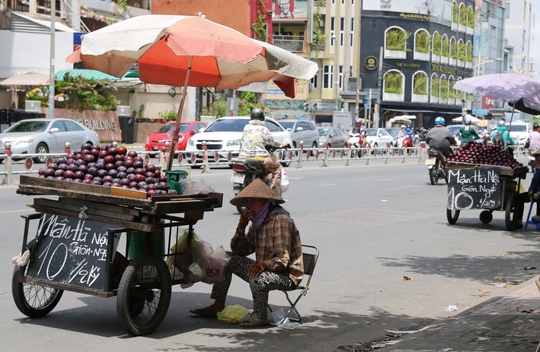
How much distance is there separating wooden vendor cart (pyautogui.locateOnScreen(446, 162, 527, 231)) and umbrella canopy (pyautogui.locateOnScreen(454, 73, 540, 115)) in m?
1.20

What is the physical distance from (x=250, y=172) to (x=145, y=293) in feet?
20.2

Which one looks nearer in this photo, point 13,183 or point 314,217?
point 314,217

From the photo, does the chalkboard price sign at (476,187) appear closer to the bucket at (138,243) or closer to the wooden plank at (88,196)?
the bucket at (138,243)

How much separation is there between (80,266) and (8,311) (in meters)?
1.11

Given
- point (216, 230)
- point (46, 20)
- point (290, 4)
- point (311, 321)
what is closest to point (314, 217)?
point (216, 230)

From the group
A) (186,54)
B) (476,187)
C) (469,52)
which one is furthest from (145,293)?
(469,52)

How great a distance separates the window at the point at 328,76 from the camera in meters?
72.9

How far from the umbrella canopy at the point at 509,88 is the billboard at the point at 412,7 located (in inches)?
2544

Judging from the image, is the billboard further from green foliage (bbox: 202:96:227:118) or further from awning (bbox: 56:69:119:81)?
awning (bbox: 56:69:119:81)

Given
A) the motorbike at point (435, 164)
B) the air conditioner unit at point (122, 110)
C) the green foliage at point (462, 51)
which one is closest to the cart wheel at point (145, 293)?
the motorbike at point (435, 164)

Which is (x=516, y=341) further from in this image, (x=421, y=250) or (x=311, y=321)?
(x=421, y=250)

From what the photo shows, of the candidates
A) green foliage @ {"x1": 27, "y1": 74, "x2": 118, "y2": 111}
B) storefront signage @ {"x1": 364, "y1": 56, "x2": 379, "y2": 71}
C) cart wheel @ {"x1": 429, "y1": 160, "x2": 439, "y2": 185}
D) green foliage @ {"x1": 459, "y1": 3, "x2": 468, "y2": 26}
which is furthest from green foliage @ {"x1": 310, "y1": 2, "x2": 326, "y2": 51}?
cart wheel @ {"x1": 429, "y1": 160, "x2": 439, "y2": 185}

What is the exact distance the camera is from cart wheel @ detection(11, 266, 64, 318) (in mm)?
6812

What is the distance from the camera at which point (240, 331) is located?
274 inches
